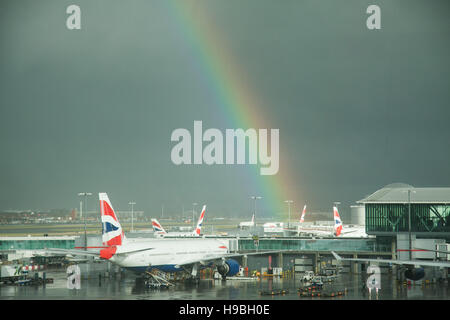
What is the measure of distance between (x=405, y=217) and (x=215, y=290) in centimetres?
4105

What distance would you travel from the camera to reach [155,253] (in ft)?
285

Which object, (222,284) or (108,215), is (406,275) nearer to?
(222,284)

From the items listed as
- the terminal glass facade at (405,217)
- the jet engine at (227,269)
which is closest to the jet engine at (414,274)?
the jet engine at (227,269)

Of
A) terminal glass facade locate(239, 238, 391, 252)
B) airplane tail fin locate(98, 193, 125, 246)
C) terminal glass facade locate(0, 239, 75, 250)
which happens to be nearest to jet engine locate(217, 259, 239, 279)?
terminal glass facade locate(239, 238, 391, 252)

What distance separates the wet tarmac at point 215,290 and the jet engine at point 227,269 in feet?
6.53

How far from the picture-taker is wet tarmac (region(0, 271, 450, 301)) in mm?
69812

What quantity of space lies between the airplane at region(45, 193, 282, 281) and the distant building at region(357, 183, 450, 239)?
1062 inches

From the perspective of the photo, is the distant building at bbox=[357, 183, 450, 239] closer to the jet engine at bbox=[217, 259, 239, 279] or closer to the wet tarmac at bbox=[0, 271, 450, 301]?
the wet tarmac at bbox=[0, 271, 450, 301]

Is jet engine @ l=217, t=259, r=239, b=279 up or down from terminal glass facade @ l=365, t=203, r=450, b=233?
down

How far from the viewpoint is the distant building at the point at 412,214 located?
102688 mm

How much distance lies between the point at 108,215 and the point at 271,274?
3047 cm

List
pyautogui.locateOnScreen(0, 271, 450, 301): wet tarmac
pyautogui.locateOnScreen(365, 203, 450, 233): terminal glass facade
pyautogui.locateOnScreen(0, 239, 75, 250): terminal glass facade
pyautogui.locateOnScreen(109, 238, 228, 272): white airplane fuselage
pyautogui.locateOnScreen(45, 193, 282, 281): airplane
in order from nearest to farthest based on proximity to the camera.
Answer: pyautogui.locateOnScreen(0, 271, 450, 301): wet tarmac, pyautogui.locateOnScreen(45, 193, 282, 281): airplane, pyautogui.locateOnScreen(109, 238, 228, 272): white airplane fuselage, pyautogui.locateOnScreen(365, 203, 450, 233): terminal glass facade, pyautogui.locateOnScreen(0, 239, 75, 250): terminal glass facade
